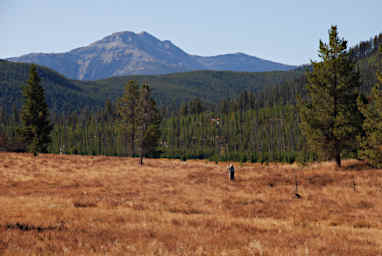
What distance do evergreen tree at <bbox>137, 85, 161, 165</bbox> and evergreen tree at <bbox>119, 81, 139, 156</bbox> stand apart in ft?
6.84

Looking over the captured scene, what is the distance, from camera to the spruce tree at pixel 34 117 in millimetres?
47906

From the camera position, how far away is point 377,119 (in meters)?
27.7

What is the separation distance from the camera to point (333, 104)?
3016 centimetres

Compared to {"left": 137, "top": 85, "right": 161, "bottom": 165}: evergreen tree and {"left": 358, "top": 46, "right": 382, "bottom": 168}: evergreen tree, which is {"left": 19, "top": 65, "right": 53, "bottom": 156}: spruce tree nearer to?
{"left": 137, "top": 85, "right": 161, "bottom": 165}: evergreen tree

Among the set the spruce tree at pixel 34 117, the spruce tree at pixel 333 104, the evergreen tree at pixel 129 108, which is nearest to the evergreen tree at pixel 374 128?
the spruce tree at pixel 333 104

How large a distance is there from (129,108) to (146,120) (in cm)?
464

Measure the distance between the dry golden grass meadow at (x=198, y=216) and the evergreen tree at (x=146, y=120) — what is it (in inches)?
715

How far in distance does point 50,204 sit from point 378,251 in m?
12.9

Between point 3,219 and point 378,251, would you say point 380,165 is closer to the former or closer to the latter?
point 378,251

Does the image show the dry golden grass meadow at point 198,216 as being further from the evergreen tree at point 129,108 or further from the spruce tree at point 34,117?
the evergreen tree at point 129,108

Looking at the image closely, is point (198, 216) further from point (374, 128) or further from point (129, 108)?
point (129, 108)

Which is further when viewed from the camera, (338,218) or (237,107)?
(237,107)

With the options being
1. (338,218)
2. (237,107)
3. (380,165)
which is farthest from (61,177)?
(237,107)

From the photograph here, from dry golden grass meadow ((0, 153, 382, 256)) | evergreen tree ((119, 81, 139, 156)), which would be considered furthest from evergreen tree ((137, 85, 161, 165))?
A: dry golden grass meadow ((0, 153, 382, 256))
